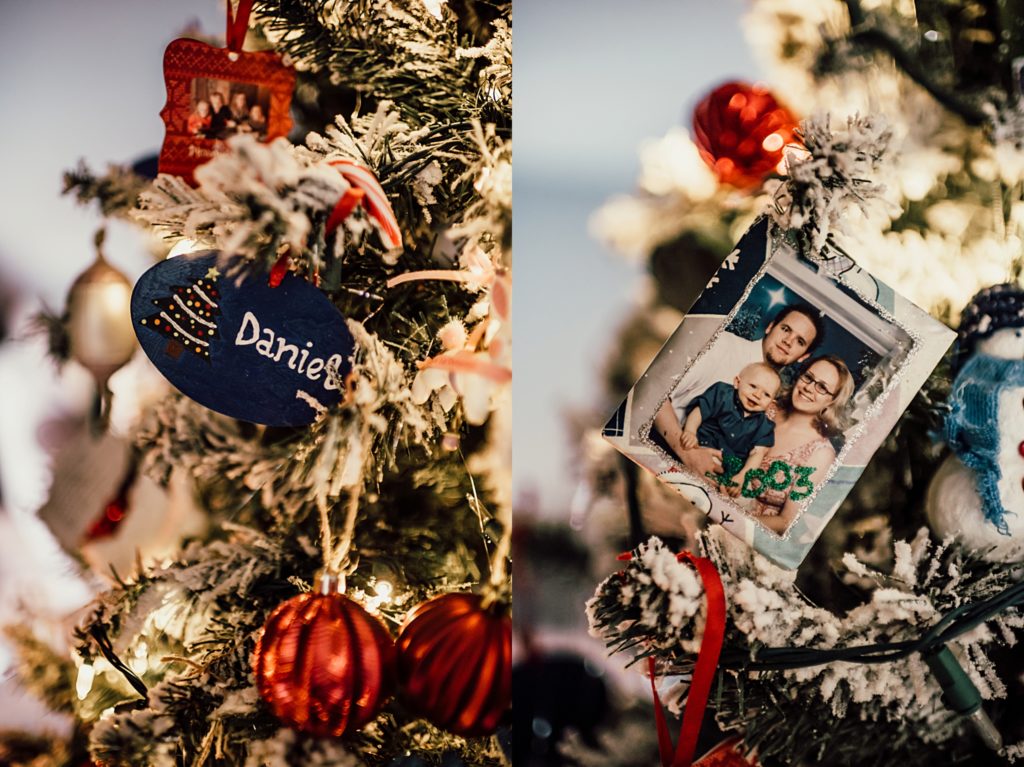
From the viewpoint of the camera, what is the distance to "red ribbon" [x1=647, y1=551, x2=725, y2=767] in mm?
590

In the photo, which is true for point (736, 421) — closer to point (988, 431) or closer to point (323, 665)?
point (988, 431)

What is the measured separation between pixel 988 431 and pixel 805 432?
152mm

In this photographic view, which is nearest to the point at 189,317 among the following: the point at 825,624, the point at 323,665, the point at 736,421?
the point at 323,665

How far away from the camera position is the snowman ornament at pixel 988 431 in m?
0.63

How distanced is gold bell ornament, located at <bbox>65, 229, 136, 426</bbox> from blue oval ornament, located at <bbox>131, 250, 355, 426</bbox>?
213mm

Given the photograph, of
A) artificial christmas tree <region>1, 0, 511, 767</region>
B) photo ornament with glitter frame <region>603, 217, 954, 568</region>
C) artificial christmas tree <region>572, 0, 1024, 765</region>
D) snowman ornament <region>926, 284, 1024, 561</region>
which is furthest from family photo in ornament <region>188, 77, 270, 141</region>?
snowman ornament <region>926, 284, 1024, 561</region>

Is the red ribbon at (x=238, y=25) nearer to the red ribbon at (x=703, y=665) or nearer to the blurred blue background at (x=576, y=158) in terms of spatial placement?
the blurred blue background at (x=576, y=158)

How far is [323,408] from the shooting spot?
631mm

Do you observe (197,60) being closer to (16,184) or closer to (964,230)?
(16,184)

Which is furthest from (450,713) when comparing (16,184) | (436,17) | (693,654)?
(16,184)

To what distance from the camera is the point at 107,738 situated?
63 cm

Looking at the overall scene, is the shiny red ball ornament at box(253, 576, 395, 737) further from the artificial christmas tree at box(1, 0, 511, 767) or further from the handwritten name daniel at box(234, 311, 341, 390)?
the handwritten name daniel at box(234, 311, 341, 390)

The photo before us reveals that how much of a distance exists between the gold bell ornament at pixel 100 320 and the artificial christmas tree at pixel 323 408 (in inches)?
2.6

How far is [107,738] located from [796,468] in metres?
0.62
